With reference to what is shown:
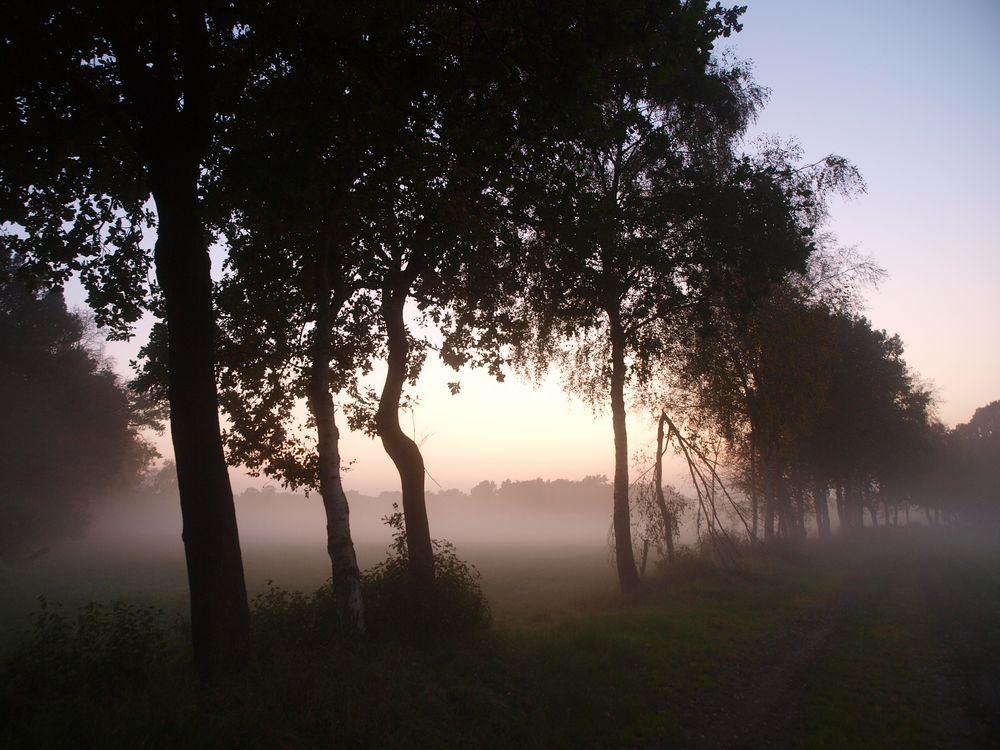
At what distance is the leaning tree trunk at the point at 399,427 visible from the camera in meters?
14.4

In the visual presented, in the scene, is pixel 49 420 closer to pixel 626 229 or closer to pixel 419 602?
pixel 419 602

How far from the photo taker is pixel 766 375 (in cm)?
2984

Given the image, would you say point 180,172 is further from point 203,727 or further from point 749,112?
point 749,112

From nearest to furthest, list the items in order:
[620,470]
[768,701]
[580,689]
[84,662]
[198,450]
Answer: [84,662]
[198,450]
[768,701]
[580,689]
[620,470]

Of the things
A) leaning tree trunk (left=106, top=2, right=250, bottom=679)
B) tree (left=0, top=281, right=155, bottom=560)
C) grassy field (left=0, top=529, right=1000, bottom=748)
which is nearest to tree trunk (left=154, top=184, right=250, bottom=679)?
leaning tree trunk (left=106, top=2, right=250, bottom=679)

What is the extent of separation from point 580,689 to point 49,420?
4334cm

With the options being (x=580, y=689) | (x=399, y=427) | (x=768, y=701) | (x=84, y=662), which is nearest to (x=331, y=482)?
(x=399, y=427)

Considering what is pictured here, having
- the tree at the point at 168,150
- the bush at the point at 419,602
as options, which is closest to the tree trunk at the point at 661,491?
the bush at the point at 419,602

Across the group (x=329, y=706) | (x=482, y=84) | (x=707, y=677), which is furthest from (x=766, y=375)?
(x=329, y=706)

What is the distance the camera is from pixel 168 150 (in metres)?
8.59

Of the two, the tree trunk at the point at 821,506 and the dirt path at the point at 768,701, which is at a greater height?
the dirt path at the point at 768,701

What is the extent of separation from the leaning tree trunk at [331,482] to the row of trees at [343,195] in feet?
0.18

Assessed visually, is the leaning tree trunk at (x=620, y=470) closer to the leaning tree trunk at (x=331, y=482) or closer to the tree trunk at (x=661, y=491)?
the tree trunk at (x=661, y=491)

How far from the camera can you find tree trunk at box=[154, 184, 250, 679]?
7.94 m
